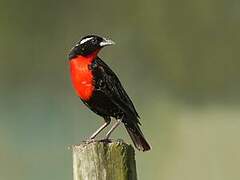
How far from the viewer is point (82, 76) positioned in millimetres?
2656

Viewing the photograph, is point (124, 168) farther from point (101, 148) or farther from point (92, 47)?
point (92, 47)

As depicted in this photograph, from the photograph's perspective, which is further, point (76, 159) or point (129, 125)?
point (129, 125)

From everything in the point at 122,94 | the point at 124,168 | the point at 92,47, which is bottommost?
the point at 124,168

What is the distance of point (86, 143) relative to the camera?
6.63 ft

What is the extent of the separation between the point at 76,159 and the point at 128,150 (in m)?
0.15

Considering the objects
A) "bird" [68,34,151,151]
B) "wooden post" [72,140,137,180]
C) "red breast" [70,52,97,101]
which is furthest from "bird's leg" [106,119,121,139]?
"wooden post" [72,140,137,180]

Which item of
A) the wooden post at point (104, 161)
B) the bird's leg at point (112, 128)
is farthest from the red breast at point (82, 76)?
the wooden post at point (104, 161)

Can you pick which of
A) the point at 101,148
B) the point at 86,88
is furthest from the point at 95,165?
the point at 86,88

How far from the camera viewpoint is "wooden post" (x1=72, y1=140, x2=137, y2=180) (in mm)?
1921

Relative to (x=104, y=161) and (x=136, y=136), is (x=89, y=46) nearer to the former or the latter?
(x=136, y=136)

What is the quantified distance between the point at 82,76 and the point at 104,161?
756 mm

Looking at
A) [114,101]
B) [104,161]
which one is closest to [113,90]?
[114,101]

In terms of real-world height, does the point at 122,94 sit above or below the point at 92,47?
below

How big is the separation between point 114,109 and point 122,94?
0.07 m
